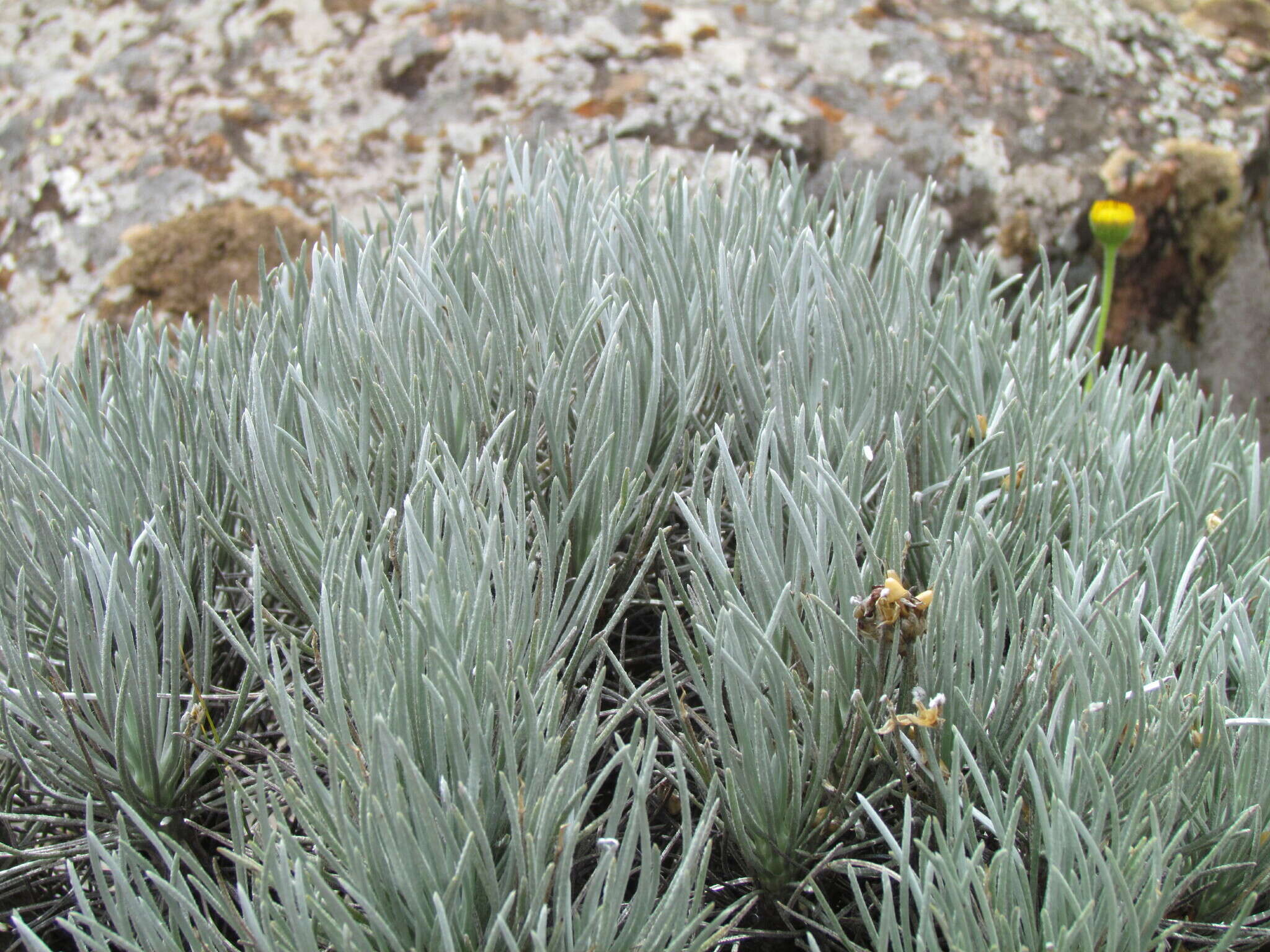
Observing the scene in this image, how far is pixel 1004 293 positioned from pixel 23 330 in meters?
2.20

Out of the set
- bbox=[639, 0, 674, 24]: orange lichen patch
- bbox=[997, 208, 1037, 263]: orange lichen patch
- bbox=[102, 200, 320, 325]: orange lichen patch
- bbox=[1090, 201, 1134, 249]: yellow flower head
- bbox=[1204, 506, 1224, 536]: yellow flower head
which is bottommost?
bbox=[102, 200, 320, 325]: orange lichen patch

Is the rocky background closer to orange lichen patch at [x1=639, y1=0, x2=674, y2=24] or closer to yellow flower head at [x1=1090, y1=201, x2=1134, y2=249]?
orange lichen patch at [x1=639, y1=0, x2=674, y2=24]

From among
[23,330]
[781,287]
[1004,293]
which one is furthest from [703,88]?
[23,330]

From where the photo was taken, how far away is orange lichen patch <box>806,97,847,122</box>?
7.84 feet

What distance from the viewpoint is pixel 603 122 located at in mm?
2326

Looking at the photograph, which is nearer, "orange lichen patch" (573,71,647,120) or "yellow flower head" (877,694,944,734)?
"yellow flower head" (877,694,944,734)

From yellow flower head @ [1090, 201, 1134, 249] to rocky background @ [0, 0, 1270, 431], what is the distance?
324mm

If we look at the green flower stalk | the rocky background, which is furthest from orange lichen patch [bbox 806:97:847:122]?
the green flower stalk

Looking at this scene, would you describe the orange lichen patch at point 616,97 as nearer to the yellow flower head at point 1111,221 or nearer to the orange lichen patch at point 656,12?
the orange lichen patch at point 656,12

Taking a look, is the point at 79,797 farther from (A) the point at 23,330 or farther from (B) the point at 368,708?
(A) the point at 23,330

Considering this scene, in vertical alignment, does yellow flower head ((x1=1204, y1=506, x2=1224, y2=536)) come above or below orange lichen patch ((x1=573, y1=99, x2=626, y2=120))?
below

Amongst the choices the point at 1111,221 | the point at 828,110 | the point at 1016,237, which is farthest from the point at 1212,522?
the point at 828,110

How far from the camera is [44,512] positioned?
3.28 feet

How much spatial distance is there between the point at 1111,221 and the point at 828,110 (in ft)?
2.39
